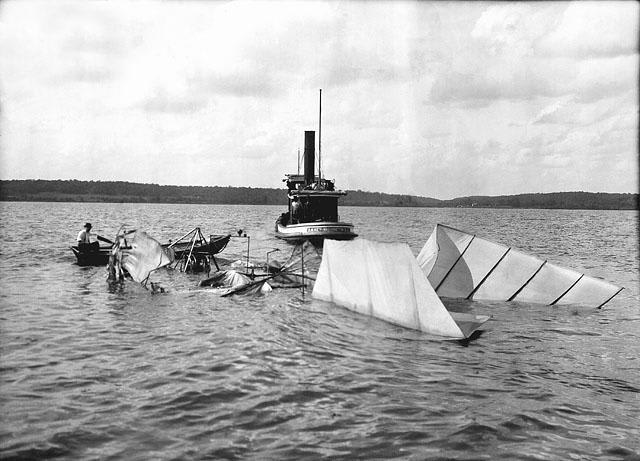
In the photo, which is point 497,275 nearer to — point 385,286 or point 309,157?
point 385,286

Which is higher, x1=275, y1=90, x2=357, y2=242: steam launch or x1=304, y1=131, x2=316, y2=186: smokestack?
x1=304, y1=131, x2=316, y2=186: smokestack

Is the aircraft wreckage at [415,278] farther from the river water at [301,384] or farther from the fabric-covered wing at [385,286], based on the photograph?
the river water at [301,384]

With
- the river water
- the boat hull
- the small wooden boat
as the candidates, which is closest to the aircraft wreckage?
the river water

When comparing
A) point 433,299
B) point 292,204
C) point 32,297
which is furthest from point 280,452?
point 292,204

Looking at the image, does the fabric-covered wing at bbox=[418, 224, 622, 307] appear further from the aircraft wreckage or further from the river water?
the river water

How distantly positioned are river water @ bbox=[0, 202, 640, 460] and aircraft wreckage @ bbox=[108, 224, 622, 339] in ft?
2.01

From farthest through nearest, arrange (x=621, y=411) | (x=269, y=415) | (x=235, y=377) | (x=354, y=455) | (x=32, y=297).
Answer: (x=32, y=297) → (x=235, y=377) → (x=621, y=411) → (x=269, y=415) → (x=354, y=455)

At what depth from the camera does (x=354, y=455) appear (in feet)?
25.0

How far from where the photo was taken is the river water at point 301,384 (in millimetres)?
7984

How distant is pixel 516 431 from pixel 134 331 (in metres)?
10.5

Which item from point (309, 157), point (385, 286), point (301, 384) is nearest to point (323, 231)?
point (309, 157)

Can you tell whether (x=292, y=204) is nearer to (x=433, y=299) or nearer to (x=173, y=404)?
(x=433, y=299)

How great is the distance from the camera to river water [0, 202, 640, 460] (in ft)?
26.2

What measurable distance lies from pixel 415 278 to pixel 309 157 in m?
39.3
